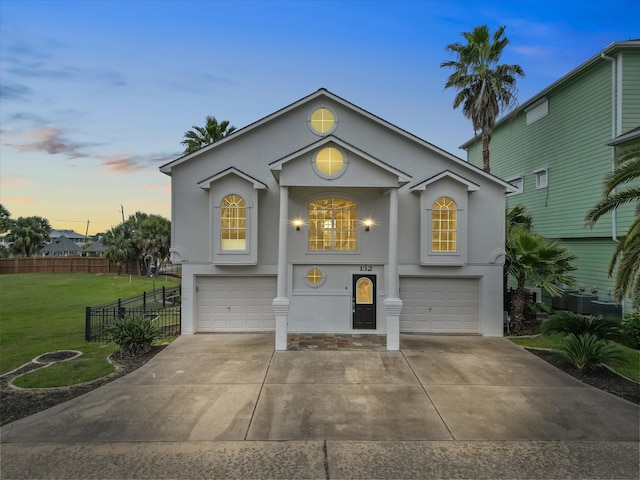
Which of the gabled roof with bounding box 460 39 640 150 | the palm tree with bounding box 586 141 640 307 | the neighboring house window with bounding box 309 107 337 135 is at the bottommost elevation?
the palm tree with bounding box 586 141 640 307

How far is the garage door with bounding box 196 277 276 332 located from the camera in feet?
40.7

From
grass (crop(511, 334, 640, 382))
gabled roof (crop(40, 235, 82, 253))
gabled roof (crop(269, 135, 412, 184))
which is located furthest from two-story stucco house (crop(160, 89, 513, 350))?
gabled roof (crop(40, 235, 82, 253))

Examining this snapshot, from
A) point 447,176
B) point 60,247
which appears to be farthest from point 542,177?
point 60,247

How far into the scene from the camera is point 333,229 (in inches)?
488

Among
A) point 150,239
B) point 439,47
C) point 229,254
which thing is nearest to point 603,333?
point 229,254

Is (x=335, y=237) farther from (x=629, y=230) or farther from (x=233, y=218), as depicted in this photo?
(x=629, y=230)

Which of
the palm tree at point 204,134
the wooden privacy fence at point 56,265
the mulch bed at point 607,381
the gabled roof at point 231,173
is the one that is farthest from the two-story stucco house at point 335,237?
the wooden privacy fence at point 56,265

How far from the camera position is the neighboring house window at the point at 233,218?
11.8 m

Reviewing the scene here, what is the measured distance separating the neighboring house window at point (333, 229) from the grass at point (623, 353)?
6.62 metres

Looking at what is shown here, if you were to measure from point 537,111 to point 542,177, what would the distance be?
3484 mm

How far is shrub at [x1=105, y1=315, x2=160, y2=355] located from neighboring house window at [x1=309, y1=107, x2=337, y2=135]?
8.59 metres

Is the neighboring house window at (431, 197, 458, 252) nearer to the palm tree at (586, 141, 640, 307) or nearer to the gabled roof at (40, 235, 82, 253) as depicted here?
the palm tree at (586, 141, 640, 307)

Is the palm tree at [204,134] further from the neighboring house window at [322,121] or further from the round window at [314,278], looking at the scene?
the round window at [314,278]

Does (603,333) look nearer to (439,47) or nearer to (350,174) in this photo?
(350,174)
